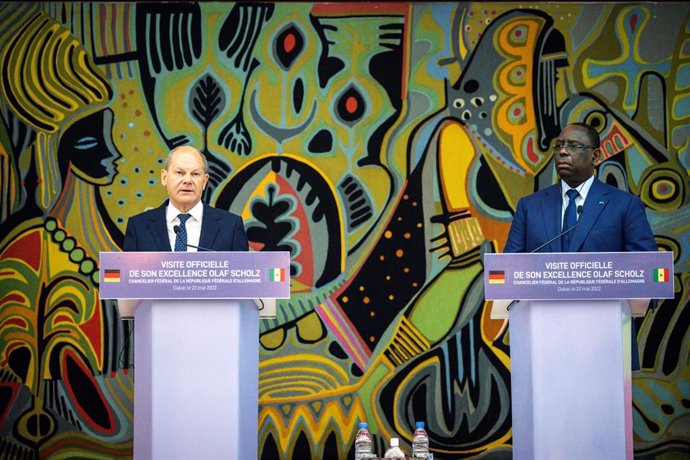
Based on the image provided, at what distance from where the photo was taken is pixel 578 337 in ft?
16.5

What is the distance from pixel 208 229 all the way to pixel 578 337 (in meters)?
1.90

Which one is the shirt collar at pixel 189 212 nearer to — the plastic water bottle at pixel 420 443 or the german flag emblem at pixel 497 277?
the german flag emblem at pixel 497 277

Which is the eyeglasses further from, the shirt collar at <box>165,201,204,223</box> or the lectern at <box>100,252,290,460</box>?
the shirt collar at <box>165,201,204,223</box>

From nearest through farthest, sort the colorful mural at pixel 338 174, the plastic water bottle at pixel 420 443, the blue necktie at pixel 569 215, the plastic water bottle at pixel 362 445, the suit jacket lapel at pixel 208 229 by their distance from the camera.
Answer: the suit jacket lapel at pixel 208 229
the blue necktie at pixel 569 215
the plastic water bottle at pixel 362 445
the plastic water bottle at pixel 420 443
the colorful mural at pixel 338 174

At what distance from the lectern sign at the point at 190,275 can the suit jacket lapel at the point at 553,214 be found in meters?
1.51

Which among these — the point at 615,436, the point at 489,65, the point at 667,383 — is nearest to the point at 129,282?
the point at 615,436

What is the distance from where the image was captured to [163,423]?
498 cm

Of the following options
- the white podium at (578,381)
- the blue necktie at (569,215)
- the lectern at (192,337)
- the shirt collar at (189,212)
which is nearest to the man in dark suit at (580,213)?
the blue necktie at (569,215)

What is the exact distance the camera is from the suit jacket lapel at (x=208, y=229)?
554 centimetres

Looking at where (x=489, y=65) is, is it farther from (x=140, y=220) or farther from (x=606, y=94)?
(x=140, y=220)

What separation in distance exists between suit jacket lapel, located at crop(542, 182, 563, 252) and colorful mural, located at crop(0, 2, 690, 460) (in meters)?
1.83

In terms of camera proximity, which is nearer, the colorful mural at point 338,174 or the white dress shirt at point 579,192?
the white dress shirt at point 579,192

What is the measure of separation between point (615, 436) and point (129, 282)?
7.55ft

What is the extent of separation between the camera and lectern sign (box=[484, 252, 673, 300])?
499 centimetres
